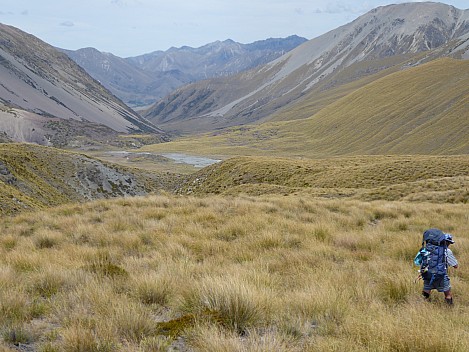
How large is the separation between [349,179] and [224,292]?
→ 3114cm

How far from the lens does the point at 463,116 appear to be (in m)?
105

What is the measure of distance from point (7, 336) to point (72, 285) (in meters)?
1.86

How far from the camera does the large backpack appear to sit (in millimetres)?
6267

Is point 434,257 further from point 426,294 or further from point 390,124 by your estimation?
point 390,124

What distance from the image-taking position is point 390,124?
125688mm

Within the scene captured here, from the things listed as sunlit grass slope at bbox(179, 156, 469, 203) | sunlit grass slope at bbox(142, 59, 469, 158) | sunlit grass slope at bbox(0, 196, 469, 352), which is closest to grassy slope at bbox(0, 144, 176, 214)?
sunlit grass slope at bbox(179, 156, 469, 203)

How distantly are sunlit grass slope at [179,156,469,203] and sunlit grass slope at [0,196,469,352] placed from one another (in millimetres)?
14546

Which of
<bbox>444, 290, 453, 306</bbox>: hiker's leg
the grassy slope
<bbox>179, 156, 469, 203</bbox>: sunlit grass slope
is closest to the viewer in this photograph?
<bbox>444, 290, 453, 306</bbox>: hiker's leg

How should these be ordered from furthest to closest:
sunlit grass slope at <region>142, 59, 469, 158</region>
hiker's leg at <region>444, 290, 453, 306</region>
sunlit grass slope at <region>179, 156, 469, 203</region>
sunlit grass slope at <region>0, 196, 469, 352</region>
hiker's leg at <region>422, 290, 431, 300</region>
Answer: sunlit grass slope at <region>142, 59, 469, 158</region>
sunlit grass slope at <region>179, 156, 469, 203</region>
hiker's leg at <region>422, 290, 431, 300</region>
hiker's leg at <region>444, 290, 453, 306</region>
sunlit grass slope at <region>0, 196, 469, 352</region>

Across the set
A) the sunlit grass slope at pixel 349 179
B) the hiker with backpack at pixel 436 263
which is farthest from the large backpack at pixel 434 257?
the sunlit grass slope at pixel 349 179

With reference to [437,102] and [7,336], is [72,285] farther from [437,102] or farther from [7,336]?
[437,102]

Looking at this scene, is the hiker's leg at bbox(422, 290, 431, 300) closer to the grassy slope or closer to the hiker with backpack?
the hiker with backpack

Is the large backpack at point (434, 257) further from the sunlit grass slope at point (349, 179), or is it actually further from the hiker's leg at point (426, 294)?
the sunlit grass slope at point (349, 179)

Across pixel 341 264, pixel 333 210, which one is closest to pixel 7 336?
pixel 341 264
